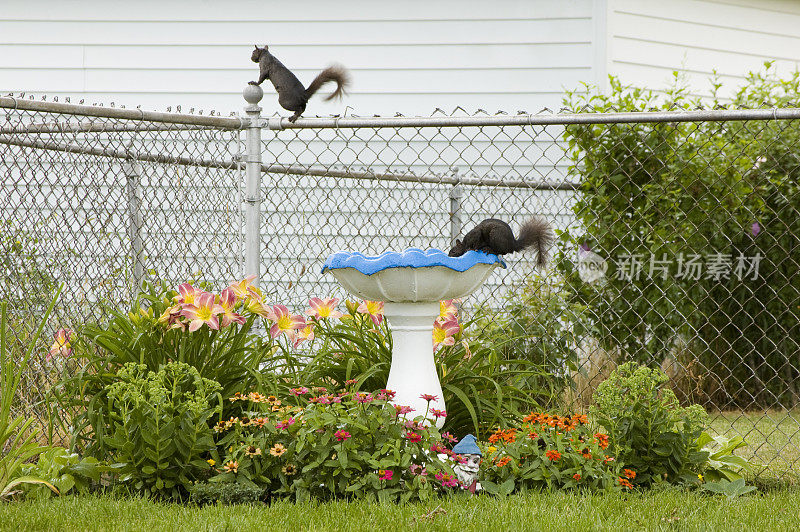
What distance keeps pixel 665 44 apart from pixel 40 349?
5.84 m

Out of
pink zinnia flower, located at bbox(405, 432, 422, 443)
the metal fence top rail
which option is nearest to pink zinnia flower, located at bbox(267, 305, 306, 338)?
pink zinnia flower, located at bbox(405, 432, 422, 443)

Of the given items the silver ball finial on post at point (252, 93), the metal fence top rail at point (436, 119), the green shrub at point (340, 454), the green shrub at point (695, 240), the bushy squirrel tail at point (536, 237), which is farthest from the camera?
the green shrub at point (695, 240)

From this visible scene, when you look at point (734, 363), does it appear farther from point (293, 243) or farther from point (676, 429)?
point (293, 243)

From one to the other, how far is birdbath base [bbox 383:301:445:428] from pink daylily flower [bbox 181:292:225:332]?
2.37 ft

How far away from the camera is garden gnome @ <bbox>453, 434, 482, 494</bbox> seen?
2.95 m

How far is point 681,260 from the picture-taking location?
16.5 feet

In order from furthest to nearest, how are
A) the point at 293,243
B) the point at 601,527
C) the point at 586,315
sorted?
the point at 293,243 → the point at 586,315 → the point at 601,527

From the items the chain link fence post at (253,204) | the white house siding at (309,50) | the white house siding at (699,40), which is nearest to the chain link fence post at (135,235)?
the chain link fence post at (253,204)

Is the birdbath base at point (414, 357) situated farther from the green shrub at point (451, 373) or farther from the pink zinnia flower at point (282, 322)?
the pink zinnia flower at point (282, 322)

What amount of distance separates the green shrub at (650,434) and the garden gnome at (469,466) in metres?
0.58

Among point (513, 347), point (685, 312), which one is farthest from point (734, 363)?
point (513, 347)

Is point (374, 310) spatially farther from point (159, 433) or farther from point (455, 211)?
point (455, 211)

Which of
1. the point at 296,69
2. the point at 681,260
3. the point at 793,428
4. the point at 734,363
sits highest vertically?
the point at 296,69

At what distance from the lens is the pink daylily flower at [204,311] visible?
3.19m
